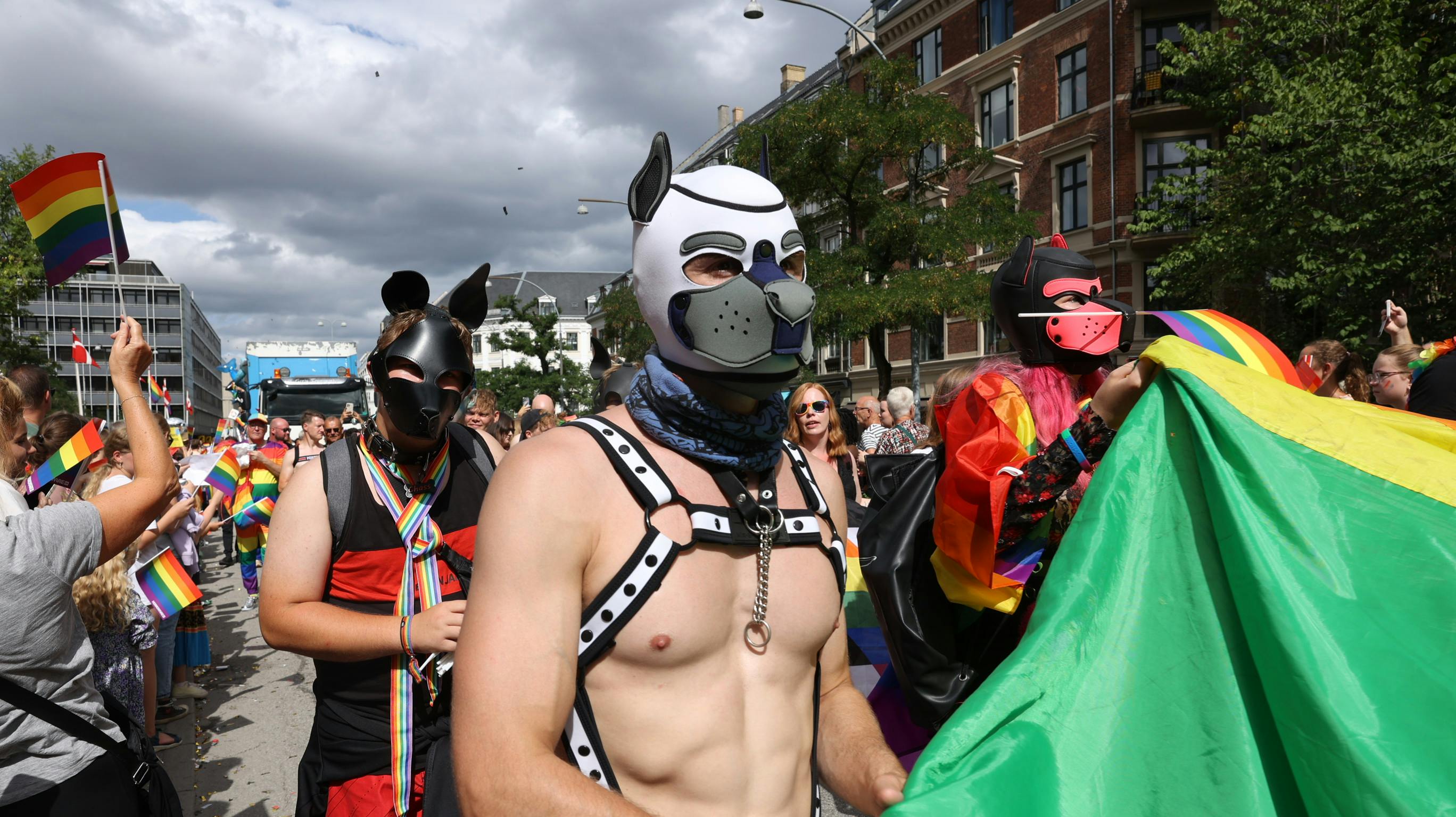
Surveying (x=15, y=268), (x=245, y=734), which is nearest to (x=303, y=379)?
(x=15, y=268)

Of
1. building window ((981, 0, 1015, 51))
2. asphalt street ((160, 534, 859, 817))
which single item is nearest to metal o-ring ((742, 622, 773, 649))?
asphalt street ((160, 534, 859, 817))

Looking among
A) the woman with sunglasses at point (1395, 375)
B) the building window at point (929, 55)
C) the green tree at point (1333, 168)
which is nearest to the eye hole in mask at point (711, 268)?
the woman with sunglasses at point (1395, 375)

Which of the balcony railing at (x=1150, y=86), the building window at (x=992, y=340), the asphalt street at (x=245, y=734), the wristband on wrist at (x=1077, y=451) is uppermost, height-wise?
the balcony railing at (x=1150, y=86)

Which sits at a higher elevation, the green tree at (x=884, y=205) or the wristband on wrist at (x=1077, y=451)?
the green tree at (x=884, y=205)

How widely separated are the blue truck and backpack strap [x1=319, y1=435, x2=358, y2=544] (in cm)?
1821

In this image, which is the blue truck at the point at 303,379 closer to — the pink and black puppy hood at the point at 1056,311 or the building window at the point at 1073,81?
the pink and black puppy hood at the point at 1056,311

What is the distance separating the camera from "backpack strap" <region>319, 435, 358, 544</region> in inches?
102

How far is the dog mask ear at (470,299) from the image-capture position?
3131 mm

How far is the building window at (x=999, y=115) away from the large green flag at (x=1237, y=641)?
97.0ft

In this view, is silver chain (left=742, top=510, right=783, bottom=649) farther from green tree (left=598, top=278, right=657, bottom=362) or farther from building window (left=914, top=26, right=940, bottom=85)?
building window (left=914, top=26, right=940, bottom=85)

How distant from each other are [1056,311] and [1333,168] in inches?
605

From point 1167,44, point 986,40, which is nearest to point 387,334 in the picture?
point 1167,44

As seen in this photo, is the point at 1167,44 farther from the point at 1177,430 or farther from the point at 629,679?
the point at 629,679

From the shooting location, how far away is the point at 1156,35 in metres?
25.1
